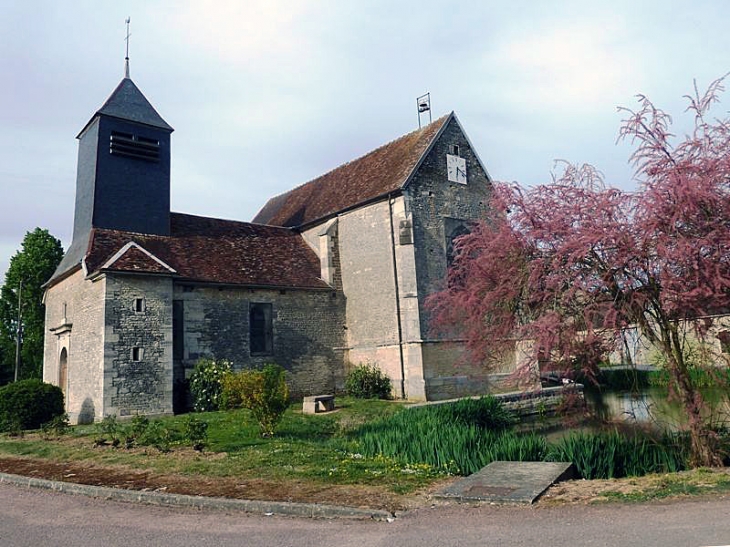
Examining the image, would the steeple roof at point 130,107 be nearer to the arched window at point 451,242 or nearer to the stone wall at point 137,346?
the stone wall at point 137,346

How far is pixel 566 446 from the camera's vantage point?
26.6ft

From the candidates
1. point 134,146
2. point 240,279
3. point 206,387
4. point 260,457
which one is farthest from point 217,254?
point 260,457

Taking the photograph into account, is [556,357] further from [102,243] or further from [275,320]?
[102,243]

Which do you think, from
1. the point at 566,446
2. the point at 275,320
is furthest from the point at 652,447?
the point at 275,320

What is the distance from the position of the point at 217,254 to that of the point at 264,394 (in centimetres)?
1011

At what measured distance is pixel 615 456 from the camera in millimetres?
7848

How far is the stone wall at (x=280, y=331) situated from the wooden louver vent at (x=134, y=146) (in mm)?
5550

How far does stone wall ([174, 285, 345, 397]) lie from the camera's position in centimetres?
1848

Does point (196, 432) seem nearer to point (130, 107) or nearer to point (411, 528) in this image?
point (411, 528)

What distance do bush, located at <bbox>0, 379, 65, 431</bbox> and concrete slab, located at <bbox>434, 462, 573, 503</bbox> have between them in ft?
42.6

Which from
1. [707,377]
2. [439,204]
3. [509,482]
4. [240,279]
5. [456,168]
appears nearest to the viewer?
[509,482]

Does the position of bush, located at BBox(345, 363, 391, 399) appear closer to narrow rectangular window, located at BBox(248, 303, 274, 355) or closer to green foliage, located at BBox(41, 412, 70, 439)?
narrow rectangular window, located at BBox(248, 303, 274, 355)

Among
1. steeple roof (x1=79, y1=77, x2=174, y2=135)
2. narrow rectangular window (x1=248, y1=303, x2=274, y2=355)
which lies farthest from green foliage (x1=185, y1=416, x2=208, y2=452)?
steeple roof (x1=79, y1=77, x2=174, y2=135)

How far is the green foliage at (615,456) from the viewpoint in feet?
25.1
